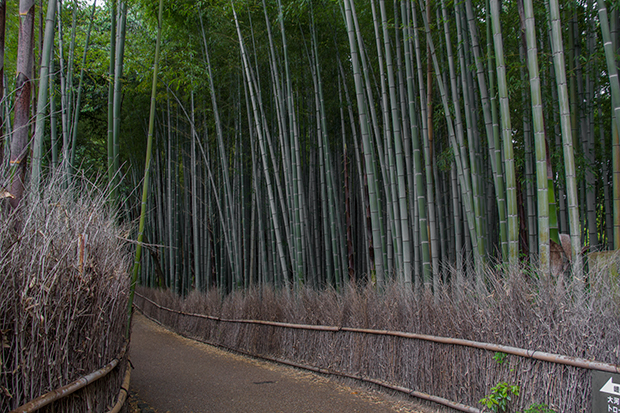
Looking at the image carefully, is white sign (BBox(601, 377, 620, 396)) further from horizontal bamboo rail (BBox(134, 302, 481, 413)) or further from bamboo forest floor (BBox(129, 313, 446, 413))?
bamboo forest floor (BBox(129, 313, 446, 413))

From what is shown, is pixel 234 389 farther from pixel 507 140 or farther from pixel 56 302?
pixel 507 140

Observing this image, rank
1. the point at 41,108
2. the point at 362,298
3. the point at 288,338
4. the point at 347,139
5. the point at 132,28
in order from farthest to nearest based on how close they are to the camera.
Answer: the point at 132,28 → the point at 347,139 → the point at 288,338 → the point at 362,298 → the point at 41,108

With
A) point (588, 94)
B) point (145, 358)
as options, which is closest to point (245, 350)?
point (145, 358)

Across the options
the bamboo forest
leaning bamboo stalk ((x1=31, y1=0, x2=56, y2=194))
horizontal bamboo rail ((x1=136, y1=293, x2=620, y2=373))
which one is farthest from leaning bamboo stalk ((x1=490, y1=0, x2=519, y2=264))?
leaning bamboo stalk ((x1=31, y1=0, x2=56, y2=194))

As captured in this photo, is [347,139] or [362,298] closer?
[362,298]

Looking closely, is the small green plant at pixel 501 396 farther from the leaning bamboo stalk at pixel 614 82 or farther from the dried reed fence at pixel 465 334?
the leaning bamboo stalk at pixel 614 82

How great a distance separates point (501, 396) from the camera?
87.3 inches

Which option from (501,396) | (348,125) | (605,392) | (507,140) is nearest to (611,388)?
(605,392)

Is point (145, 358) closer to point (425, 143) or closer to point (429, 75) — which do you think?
point (425, 143)

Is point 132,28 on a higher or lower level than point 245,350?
higher

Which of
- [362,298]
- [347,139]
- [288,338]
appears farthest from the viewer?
[347,139]

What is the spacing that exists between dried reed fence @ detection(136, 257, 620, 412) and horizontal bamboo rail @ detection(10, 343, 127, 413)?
5.91 ft

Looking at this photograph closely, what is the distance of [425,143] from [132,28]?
18.4 feet

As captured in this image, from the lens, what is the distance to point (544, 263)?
2.35m
